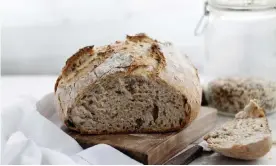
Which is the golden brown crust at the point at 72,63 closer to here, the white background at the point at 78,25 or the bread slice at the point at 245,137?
the bread slice at the point at 245,137

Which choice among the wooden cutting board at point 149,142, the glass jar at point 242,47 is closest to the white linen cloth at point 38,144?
the wooden cutting board at point 149,142

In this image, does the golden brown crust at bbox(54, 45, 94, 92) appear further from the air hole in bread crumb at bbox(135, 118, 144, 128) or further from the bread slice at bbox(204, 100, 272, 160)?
the bread slice at bbox(204, 100, 272, 160)

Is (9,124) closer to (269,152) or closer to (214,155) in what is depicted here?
(214,155)

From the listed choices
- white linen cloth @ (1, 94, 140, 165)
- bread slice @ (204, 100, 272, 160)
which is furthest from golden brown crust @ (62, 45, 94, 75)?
bread slice @ (204, 100, 272, 160)

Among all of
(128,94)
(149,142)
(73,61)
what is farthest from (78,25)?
(149,142)

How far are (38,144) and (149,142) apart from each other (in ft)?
1.01

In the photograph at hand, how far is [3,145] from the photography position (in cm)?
163

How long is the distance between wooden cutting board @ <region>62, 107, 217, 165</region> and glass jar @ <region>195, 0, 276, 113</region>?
28 centimetres

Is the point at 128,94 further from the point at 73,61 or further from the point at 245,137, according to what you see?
the point at 245,137

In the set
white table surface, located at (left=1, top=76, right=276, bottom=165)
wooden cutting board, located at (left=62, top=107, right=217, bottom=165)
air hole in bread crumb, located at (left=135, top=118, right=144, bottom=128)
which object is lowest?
white table surface, located at (left=1, top=76, right=276, bottom=165)

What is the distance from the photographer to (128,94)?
5.70ft

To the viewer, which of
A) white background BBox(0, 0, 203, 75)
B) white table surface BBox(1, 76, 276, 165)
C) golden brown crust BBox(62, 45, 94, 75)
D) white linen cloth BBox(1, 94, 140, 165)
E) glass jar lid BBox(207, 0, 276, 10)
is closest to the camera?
white linen cloth BBox(1, 94, 140, 165)

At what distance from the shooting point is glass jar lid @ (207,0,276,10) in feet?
6.57

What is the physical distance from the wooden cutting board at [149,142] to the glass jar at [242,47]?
28 cm
